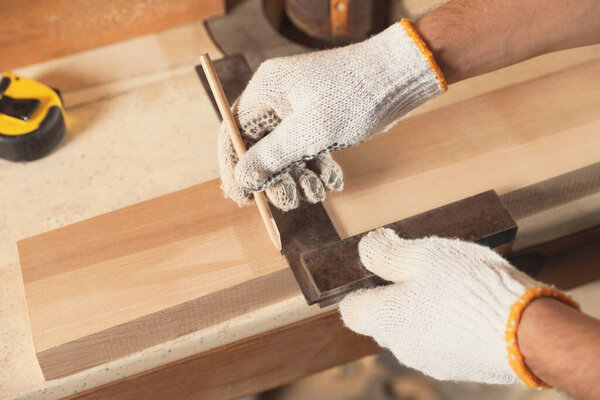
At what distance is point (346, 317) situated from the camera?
1.06m

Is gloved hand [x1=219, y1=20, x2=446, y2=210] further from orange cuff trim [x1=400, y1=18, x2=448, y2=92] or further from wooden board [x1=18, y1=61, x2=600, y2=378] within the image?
wooden board [x1=18, y1=61, x2=600, y2=378]

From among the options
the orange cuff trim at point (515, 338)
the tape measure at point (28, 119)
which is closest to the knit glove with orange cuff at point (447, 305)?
the orange cuff trim at point (515, 338)

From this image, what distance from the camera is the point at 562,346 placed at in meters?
0.84

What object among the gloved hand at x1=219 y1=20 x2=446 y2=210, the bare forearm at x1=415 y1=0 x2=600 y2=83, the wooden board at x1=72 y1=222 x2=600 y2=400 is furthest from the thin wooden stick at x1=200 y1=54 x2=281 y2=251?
the bare forearm at x1=415 y1=0 x2=600 y2=83

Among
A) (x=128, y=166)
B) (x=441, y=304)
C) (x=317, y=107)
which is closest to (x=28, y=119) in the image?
(x=128, y=166)

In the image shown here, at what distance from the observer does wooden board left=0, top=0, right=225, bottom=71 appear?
1.38m

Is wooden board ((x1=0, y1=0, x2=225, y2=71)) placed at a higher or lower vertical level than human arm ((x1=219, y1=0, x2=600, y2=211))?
lower

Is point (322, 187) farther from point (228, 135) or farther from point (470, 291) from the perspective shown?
point (470, 291)

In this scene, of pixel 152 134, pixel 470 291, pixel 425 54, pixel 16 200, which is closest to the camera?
pixel 470 291

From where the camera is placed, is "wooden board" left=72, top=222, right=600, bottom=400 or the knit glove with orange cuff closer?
the knit glove with orange cuff

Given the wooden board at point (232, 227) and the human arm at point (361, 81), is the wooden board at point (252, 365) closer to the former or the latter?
the wooden board at point (232, 227)

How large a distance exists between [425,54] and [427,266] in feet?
1.27

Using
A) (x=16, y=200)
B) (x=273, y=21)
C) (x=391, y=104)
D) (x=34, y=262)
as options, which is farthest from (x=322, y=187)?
(x=273, y=21)

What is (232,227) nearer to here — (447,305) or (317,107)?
(317,107)
